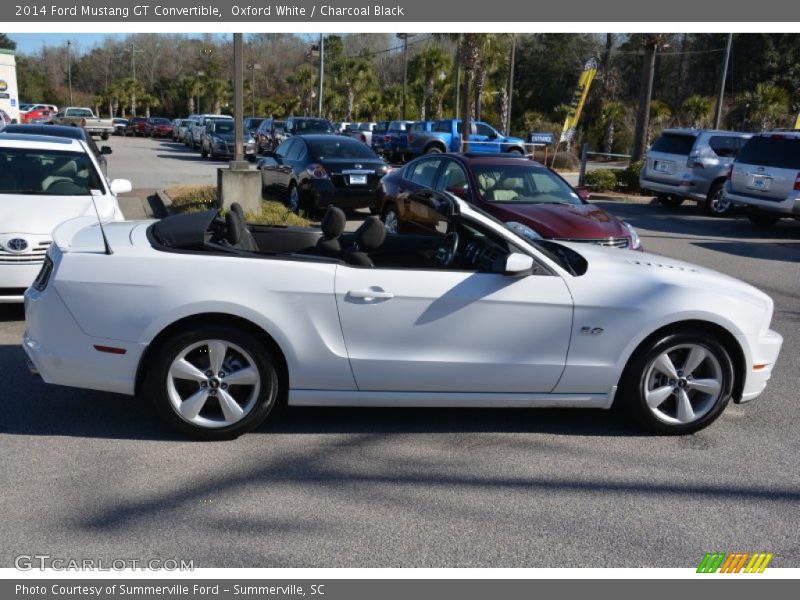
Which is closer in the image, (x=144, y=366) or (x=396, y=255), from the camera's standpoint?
(x=144, y=366)

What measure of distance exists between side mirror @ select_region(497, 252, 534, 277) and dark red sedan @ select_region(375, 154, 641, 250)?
364 centimetres

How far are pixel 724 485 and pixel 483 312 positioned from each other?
164 centimetres

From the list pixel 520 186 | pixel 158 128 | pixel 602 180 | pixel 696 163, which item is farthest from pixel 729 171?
pixel 158 128

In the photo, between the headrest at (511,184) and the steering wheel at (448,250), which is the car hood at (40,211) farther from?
the headrest at (511,184)

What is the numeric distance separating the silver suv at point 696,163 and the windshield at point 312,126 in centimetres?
1604

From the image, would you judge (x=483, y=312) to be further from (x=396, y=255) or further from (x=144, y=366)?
(x=144, y=366)

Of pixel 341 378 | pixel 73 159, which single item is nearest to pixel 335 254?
pixel 341 378

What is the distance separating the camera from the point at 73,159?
8688mm

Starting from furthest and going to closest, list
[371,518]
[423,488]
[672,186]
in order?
[672,186]
[423,488]
[371,518]

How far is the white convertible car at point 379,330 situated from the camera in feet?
14.8

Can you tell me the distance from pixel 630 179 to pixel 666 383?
17.8 metres

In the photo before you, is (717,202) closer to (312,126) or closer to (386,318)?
(386,318)

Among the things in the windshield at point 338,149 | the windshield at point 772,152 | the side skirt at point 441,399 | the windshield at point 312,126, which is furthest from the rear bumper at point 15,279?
the windshield at point 312,126

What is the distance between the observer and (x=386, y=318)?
4648mm
